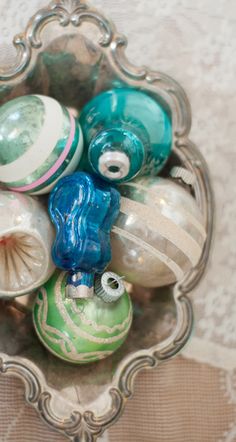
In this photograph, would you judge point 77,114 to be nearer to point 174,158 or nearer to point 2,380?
point 174,158

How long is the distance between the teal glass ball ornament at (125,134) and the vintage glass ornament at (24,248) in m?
0.06

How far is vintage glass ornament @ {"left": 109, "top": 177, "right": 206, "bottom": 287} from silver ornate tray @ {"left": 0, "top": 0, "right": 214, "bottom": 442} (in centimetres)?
3

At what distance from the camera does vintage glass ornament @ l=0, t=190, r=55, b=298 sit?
40 cm

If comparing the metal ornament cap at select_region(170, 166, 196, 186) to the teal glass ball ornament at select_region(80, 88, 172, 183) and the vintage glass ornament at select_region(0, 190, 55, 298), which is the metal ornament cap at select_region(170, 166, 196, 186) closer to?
the teal glass ball ornament at select_region(80, 88, 172, 183)

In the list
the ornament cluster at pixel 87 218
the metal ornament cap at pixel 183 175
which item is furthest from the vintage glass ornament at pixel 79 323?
the metal ornament cap at pixel 183 175

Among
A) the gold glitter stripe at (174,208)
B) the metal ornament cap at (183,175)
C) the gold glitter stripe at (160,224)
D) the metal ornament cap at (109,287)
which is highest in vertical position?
the metal ornament cap at (183,175)

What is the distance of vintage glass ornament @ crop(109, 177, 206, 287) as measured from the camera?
1.38 feet

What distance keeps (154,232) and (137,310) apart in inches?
3.7

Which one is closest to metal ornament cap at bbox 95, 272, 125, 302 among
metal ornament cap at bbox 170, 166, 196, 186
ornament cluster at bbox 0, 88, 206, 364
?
ornament cluster at bbox 0, 88, 206, 364

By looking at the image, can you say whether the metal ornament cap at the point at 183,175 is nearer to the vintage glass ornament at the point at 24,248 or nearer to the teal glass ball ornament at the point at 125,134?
the teal glass ball ornament at the point at 125,134

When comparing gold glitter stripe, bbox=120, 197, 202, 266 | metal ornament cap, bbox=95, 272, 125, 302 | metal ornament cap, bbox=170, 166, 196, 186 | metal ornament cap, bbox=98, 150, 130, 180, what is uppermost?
metal ornament cap, bbox=98, 150, 130, 180

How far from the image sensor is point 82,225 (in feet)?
1.30

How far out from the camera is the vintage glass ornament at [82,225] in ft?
1.28

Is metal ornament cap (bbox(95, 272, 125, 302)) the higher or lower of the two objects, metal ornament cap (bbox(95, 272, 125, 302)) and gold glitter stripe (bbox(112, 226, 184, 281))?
the lower
